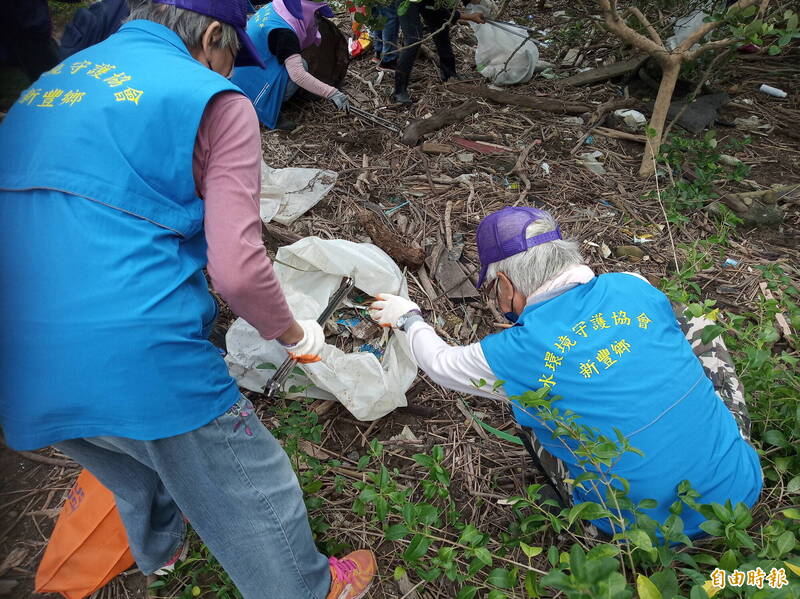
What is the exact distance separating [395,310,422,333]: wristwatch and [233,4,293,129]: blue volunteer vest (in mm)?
2894

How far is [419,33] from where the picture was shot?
4844 mm

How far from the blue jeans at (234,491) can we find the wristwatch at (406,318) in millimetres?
832

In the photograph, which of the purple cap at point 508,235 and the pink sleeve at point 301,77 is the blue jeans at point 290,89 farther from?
the purple cap at point 508,235

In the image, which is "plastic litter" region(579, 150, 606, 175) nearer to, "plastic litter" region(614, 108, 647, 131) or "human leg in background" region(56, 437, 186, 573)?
"plastic litter" region(614, 108, 647, 131)

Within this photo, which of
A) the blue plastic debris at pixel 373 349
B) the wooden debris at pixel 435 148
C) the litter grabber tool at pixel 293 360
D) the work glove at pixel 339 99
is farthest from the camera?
the work glove at pixel 339 99

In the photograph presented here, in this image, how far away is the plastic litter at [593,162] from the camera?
13.3ft

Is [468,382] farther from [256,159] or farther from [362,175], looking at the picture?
[362,175]

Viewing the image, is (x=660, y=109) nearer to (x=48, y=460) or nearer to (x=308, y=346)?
(x=308, y=346)

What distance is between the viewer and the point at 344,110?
4680 millimetres

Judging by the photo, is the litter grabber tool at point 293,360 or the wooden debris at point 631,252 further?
the wooden debris at point 631,252

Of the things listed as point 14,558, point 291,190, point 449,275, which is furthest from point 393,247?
point 14,558

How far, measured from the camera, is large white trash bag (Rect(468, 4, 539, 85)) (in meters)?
5.07

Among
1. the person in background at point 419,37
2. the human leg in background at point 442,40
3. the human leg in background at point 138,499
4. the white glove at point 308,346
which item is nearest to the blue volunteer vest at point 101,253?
the human leg in background at point 138,499

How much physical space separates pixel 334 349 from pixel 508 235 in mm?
1069
